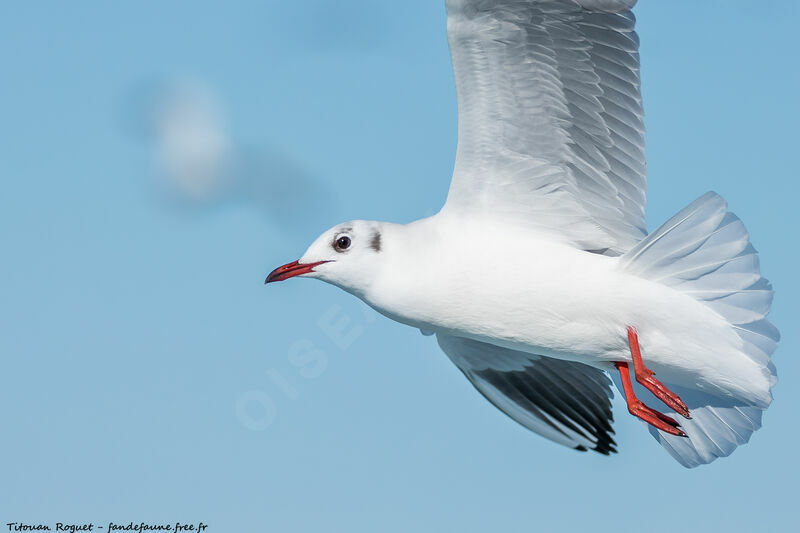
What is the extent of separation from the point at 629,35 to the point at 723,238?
1.20 meters

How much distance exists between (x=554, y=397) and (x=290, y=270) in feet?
7.49

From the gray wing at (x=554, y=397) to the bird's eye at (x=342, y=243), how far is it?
1678 mm

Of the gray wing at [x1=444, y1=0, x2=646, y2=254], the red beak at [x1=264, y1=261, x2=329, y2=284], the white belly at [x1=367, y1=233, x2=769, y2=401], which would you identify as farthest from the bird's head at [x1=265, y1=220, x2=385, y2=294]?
→ the gray wing at [x1=444, y1=0, x2=646, y2=254]

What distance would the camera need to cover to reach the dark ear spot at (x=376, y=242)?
259 inches

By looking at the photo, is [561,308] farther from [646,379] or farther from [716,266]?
[716,266]

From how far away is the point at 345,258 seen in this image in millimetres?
6582

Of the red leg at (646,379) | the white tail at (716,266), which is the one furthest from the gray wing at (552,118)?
the red leg at (646,379)

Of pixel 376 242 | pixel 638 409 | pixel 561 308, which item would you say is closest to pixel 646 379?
pixel 638 409

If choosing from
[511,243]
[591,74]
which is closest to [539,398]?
[511,243]

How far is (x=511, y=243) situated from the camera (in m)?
6.61

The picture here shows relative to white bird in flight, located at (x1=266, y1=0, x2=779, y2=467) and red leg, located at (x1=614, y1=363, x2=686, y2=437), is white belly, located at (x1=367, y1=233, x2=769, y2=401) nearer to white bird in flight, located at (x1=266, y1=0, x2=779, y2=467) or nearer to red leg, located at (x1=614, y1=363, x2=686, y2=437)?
white bird in flight, located at (x1=266, y1=0, x2=779, y2=467)

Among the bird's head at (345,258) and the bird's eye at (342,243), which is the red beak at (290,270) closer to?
the bird's head at (345,258)

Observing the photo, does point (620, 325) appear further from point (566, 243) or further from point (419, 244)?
point (419, 244)

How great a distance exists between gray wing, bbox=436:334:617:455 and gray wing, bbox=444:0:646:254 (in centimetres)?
140
